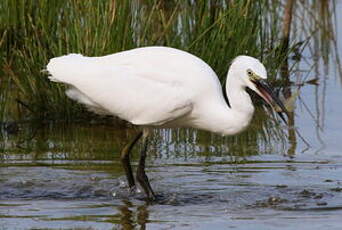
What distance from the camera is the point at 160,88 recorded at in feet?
25.1

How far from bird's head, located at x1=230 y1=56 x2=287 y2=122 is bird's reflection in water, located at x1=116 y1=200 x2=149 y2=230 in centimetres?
106

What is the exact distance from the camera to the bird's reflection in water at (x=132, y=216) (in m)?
6.77

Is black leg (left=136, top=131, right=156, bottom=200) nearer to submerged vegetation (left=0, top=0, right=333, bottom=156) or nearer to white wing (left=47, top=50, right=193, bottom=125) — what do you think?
white wing (left=47, top=50, right=193, bottom=125)

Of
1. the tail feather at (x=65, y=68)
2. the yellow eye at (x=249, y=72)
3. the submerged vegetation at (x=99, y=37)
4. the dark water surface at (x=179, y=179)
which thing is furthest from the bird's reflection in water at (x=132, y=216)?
the submerged vegetation at (x=99, y=37)

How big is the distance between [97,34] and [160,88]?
1.70 meters

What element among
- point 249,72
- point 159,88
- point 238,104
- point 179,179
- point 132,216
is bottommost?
point 132,216

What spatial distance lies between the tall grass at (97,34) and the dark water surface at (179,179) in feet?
1.14

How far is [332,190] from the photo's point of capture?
7.59 metres

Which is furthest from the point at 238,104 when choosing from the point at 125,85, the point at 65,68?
the point at 65,68

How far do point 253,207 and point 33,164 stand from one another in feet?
6.34

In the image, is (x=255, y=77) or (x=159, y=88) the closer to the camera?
(x=255, y=77)

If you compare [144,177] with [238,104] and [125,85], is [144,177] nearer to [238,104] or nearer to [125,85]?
[125,85]

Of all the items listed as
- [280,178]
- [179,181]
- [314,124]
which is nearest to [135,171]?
[179,181]

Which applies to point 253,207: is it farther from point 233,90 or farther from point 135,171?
point 135,171
